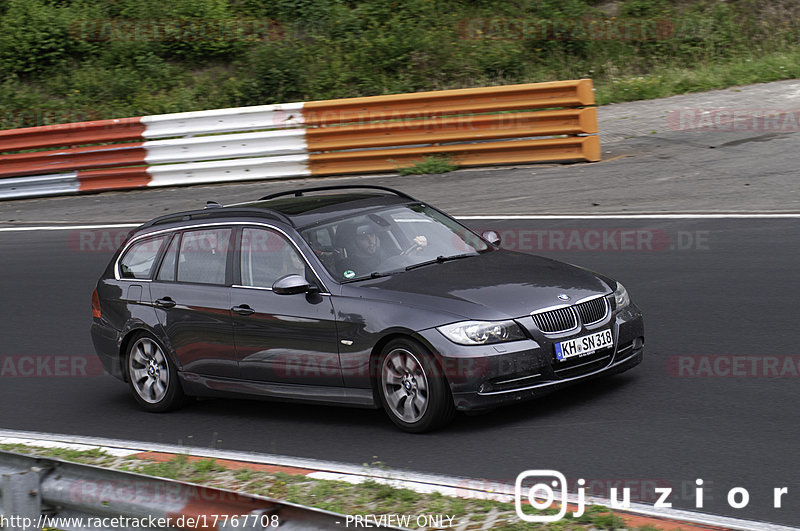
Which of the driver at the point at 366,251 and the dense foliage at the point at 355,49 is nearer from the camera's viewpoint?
the driver at the point at 366,251

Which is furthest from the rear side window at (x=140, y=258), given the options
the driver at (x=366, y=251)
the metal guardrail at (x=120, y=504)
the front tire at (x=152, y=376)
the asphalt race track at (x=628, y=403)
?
the metal guardrail at (x=120, y=504)

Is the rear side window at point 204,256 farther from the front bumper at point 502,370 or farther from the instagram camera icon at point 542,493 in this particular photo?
the instagram camera icon at point 542,493

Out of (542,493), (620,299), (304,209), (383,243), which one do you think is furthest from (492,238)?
(542,493)

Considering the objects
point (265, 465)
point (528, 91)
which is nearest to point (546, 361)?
point (265, 465)

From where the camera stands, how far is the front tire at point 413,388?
706 cm

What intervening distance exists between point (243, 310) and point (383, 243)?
1181 millimetres

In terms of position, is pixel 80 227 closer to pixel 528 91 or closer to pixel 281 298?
pixel 528 91

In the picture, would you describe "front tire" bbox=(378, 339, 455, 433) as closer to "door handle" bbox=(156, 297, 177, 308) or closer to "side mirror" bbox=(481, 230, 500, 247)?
"side mirror" bbox=(481, 230, 500, 247)

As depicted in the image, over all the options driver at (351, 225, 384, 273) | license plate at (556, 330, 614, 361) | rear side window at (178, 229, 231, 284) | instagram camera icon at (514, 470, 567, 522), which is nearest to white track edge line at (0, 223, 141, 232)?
rear side window at (178, 229, 231, 284)

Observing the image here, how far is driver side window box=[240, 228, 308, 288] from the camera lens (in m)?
8.11

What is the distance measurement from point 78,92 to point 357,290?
18.6m

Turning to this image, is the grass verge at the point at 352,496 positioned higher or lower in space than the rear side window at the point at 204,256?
lower

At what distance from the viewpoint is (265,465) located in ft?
22.7

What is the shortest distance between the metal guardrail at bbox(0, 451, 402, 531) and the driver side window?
139 inches
